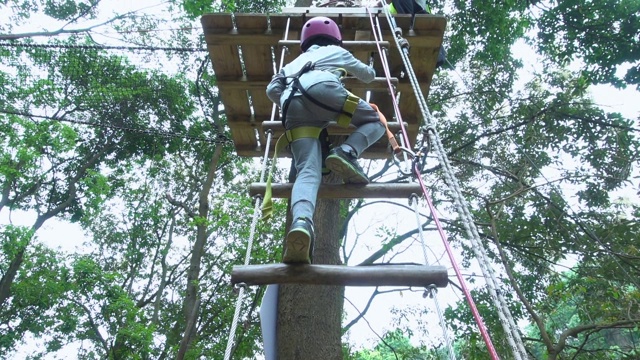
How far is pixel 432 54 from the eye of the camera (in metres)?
3.51

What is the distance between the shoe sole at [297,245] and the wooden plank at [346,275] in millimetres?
35

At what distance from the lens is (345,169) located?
2049 millimetres

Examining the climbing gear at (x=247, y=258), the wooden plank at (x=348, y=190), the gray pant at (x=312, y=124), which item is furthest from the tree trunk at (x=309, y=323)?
the gray pant at (x=312, y=124)

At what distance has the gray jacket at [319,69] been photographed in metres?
2.16

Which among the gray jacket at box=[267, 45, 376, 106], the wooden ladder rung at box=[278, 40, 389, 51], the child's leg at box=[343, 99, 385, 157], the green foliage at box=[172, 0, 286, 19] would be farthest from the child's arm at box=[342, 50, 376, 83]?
the green foliage at box=[172, 0, 286, 19]

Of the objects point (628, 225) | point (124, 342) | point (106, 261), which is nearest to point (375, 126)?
point (628, 225)

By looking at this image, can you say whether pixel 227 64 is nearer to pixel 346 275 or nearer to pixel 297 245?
pixel 297 245

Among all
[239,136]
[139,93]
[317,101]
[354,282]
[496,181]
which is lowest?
[354,282]

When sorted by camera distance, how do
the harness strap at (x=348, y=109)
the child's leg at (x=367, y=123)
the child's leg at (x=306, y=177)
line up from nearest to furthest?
1. the child's leg at (x=306, y=177)
2. the harness strap at (x=348, y=109)
3. the child's leg at (x=367, y=123)

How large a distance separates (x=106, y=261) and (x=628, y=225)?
31.9 feet

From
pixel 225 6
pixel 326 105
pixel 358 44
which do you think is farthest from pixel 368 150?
pixel 225 6

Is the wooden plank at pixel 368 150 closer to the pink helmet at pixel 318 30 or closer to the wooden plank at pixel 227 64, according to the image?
the wooden plank at pixel 227 64

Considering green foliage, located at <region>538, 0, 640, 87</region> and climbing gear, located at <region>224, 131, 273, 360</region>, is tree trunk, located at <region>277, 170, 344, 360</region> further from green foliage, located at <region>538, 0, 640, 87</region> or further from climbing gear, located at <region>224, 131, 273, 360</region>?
green foliage, located at <region>538, 0, 640, 87</region>

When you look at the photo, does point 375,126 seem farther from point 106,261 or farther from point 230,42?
point 106,261
